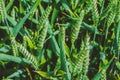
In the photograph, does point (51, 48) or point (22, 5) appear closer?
point (51, 48)

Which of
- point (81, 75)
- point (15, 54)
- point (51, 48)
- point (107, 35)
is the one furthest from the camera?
point (107, 35)

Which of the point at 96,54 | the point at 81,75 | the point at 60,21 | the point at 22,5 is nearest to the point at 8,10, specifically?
the point at 22,5

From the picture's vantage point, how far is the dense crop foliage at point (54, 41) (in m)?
0.96

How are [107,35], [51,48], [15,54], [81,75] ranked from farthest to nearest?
[107,35]
[51,48]
[15,54]
[81,75]

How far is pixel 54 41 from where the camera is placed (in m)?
1.04

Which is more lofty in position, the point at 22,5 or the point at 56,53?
the point at 22,5

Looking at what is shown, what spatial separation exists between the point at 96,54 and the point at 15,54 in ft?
1.11

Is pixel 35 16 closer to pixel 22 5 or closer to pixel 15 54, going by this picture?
pixel 22 5

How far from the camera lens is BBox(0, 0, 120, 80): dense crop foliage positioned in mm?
955

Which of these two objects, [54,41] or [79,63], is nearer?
[79,63]

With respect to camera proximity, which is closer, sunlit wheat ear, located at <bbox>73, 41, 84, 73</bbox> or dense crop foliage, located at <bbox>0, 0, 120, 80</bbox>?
sunlit wheat ear, located at <bbox>73, 41, 84, 73</bbox>

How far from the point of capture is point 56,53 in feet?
3.49

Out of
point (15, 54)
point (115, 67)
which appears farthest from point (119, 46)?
point (15, 54)

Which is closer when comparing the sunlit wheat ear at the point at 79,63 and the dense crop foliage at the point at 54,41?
the sunlit wheat ear at the point at 79,63
